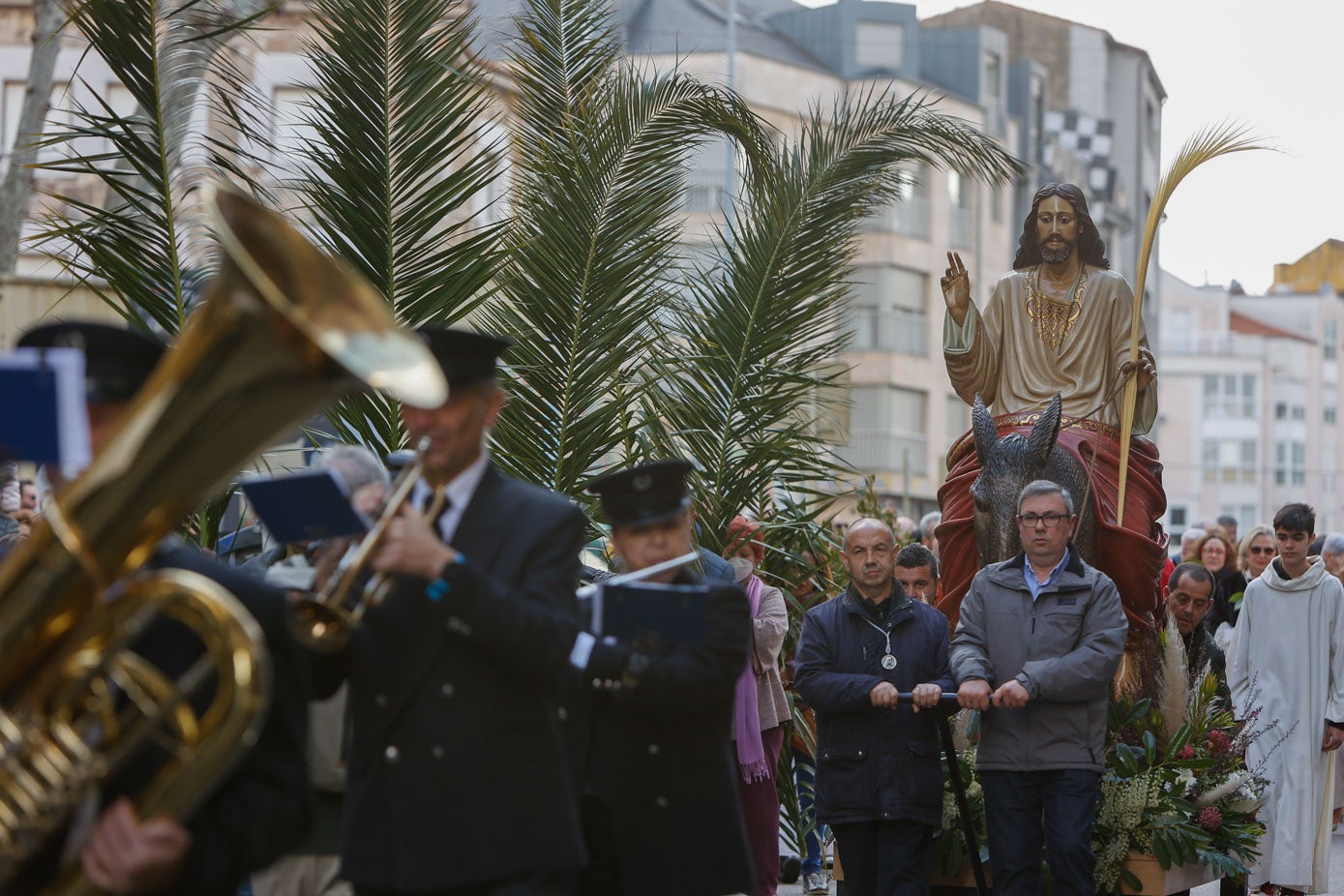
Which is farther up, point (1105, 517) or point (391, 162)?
point (391, 162)

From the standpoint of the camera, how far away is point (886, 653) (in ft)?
28.0

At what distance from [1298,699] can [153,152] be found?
665 centimetres

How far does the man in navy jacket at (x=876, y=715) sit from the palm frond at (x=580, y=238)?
5.09ft

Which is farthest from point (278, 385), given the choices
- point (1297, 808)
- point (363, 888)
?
point (1297, 808)

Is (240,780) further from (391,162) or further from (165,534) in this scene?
(391,162)

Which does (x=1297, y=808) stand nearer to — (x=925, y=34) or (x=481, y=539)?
(x=481, y=539)

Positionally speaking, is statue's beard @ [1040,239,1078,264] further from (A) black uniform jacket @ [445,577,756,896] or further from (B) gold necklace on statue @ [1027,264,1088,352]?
(A) black uniform jacket @ [445,577,756,896]

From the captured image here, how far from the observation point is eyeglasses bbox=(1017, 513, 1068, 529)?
8.37 metres

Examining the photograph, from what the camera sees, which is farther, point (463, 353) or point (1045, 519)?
point (1045, 519)

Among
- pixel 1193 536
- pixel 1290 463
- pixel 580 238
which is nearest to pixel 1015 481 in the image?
pixel 580 238

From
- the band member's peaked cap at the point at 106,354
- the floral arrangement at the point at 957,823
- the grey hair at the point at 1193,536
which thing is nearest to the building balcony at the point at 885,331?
the grey hair at the point at 1193,536

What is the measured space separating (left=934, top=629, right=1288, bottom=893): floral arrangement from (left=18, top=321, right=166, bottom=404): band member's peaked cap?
17.9 ft

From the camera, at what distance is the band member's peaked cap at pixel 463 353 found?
4645 millimetres

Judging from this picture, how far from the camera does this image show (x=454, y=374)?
15.2 ft
